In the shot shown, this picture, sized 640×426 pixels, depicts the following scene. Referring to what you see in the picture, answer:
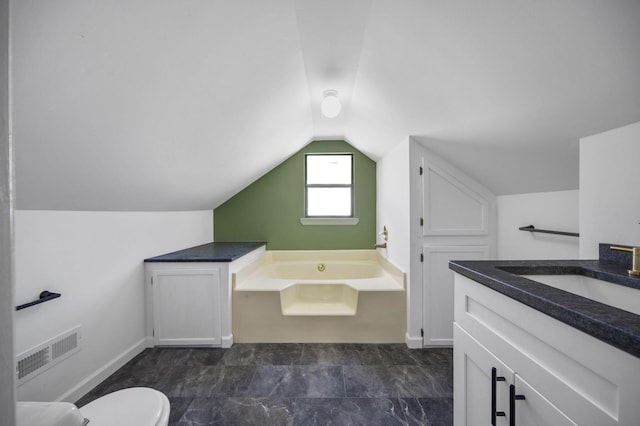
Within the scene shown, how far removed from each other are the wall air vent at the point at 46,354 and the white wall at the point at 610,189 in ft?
9.39

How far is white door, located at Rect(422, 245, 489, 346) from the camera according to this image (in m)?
2.20

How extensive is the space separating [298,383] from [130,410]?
1.13 m

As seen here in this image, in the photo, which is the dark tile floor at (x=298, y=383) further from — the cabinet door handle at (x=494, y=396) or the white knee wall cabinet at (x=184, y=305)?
the cabinet door handle at (x=494, y=396)

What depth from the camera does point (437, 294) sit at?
2.20 m

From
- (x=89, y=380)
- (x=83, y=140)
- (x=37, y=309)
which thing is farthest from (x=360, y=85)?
(x=89, y=380)

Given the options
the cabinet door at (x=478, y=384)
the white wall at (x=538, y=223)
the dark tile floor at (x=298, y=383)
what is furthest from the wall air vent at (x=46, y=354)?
the white wall at (x=538, y=223)

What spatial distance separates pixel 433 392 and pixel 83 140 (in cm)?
247

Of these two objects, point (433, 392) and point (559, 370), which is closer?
point (559, 370)

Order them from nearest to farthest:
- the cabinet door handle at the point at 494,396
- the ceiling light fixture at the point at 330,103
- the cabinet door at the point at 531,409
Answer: the cabinet door at the point at 531,409, the cabinet door handle at the point at 494,396, the ceiling light fixture at the point at 330,103

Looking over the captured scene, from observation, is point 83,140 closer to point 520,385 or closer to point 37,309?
point 37,309

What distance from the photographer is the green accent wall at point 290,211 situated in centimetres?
360

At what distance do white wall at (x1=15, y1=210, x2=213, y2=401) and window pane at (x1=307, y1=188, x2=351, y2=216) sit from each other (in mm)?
1933

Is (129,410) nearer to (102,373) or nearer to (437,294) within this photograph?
(102,373)

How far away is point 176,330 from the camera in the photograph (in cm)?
222
